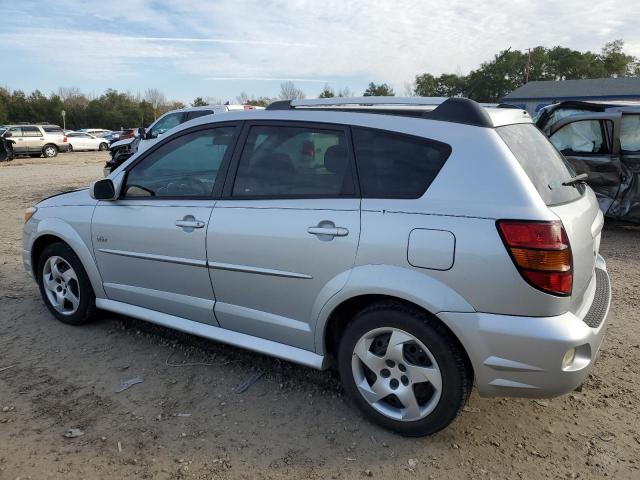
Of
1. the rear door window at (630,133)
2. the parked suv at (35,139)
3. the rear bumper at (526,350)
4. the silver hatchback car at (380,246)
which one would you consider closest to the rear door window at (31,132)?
the parked suv at (35,139)

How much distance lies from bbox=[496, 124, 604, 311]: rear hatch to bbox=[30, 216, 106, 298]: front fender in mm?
3026

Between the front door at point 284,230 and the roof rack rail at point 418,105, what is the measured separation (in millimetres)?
232

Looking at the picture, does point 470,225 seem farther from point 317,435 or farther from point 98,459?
point 98,459

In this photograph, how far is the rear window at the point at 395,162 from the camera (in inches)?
102

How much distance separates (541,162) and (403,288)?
3.46ft

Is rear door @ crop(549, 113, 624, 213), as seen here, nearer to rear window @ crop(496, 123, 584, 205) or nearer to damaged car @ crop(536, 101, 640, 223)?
damaged car @ crop(536, 101, 640, 223)

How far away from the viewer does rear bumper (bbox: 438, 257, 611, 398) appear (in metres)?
2.33

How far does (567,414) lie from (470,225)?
1.42 metres

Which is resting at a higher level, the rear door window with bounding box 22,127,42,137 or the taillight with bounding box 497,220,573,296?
the rear door window with bounding box 22,127,42,137

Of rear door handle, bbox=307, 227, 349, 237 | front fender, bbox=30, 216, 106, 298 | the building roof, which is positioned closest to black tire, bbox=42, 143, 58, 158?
front fender, bbox=30, 216, 106, 298

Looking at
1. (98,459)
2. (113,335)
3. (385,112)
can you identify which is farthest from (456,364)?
(113,335)

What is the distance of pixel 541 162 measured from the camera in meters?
2.78

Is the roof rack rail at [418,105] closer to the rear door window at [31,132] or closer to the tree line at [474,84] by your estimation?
the rear door window at [31,132]

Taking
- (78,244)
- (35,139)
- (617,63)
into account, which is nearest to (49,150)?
(35,139)
